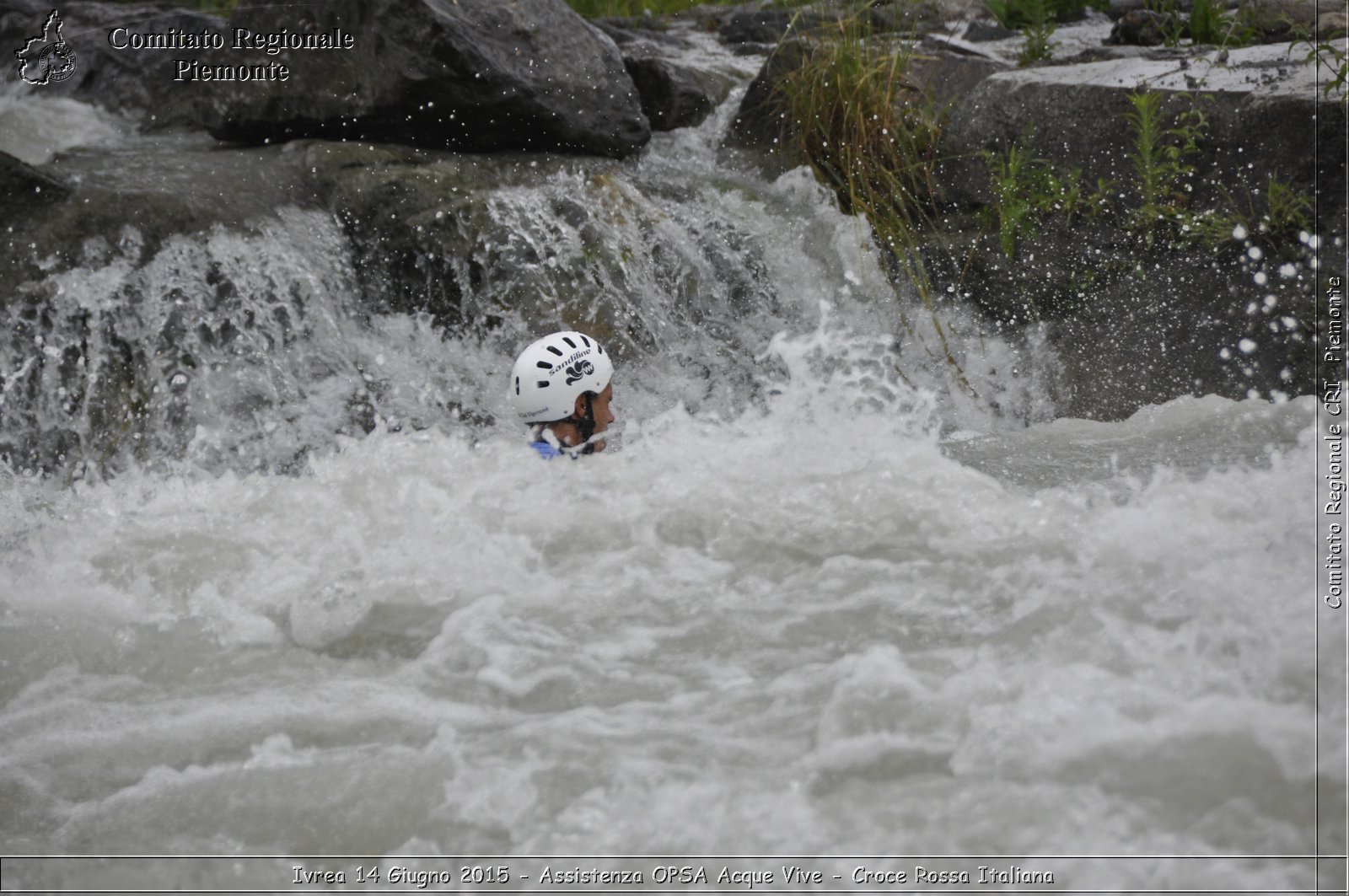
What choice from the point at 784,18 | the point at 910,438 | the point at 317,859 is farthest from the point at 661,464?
the point at 784,18

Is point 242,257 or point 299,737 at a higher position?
point 242,257

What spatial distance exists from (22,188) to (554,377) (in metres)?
2.90

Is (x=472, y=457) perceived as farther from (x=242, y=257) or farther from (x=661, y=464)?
(x=242, y=257)

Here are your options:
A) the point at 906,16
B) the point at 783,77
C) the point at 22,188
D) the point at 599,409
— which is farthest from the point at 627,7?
the point at 599,409

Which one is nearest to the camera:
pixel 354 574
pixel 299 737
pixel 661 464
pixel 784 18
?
pixel 299 737

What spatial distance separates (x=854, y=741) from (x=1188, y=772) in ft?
2.76

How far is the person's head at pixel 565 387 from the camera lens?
4609 millimetres

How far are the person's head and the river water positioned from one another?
0.20m

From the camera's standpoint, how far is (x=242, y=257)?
17.9ft

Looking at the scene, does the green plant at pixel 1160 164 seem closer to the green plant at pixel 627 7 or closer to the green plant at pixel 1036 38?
the green plant at pixel 1036 38

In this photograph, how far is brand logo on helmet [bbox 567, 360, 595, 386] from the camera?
4.63 metres

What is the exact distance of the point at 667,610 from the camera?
3.74 meters

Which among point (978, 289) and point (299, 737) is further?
point (978, 289)

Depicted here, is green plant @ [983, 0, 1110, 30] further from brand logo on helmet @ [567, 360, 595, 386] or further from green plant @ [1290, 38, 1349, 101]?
brand logo on helmet @ [567, 360, 595, 386]
